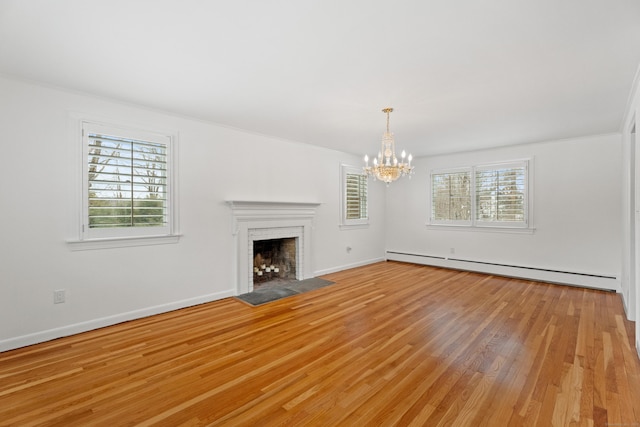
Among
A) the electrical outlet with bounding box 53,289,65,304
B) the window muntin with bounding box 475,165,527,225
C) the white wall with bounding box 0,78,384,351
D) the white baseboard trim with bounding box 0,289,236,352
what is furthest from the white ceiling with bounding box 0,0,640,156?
the white baseboard trim with bounding box 0,289,236,352

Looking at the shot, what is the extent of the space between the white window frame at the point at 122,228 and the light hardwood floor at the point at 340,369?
0.97 meters

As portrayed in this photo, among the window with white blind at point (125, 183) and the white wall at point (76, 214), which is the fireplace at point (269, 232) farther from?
the window with white blind at point (125, 183)

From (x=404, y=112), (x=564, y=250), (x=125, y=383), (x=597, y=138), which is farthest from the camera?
(x=564, y=250)

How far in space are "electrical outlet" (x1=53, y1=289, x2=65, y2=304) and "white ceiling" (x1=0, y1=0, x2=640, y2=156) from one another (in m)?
2.09

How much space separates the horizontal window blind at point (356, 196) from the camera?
6.34 meters

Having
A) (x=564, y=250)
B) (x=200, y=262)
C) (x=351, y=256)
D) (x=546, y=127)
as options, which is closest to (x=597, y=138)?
(x=546, y=127)

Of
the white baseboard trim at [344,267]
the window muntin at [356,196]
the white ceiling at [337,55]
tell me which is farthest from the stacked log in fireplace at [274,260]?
the white ceiling at [337,55]

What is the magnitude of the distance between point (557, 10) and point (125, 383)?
12.8ft

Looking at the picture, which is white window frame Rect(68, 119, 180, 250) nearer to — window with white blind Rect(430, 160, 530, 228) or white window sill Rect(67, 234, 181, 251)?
white window sill Rect(67, 234, 181, 251)

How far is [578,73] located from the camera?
8.58ft

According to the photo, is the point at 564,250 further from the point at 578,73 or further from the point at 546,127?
the point at 578,73

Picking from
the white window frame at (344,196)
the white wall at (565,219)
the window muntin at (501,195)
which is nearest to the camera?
the white wall at (565,219)

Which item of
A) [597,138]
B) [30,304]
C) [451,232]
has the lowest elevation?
[30,304]

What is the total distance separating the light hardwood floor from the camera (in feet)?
6.18
